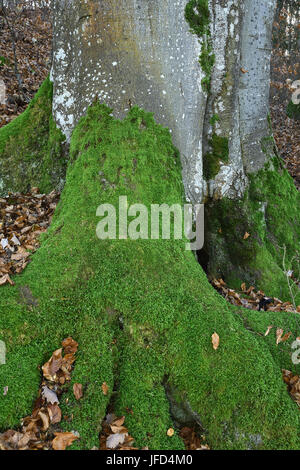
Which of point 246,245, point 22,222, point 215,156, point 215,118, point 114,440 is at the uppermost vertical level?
point 215,118

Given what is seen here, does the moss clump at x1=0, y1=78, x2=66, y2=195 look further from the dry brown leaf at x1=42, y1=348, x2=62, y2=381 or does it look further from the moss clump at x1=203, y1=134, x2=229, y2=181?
the dry brown leaf at x1=42, y1=348, x2=62, y2=381

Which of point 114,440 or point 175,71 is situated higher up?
point 175,71

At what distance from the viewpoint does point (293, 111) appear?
12.5 metres

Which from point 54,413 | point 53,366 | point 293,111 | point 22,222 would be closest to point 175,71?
point 22,222

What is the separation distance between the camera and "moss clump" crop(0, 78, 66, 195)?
464 cm

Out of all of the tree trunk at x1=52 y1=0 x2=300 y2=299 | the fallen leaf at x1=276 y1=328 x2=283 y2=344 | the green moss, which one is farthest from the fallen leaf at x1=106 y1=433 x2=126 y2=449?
the green moss

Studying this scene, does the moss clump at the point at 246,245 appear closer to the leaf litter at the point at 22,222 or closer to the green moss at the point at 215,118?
the green moss at the point at 215,118

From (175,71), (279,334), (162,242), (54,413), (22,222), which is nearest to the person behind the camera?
(54,413)

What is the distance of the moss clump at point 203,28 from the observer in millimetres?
4070

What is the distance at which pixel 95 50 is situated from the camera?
3.74m

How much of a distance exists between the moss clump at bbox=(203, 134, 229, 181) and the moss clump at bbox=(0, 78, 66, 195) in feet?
5.78

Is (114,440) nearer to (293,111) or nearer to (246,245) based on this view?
(246,245)

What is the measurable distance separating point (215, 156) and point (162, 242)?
1.70 m

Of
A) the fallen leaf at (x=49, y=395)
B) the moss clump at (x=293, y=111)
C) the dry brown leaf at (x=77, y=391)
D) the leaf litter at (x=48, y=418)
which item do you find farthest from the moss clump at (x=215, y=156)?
the moss clump at (x=293, y=111)
